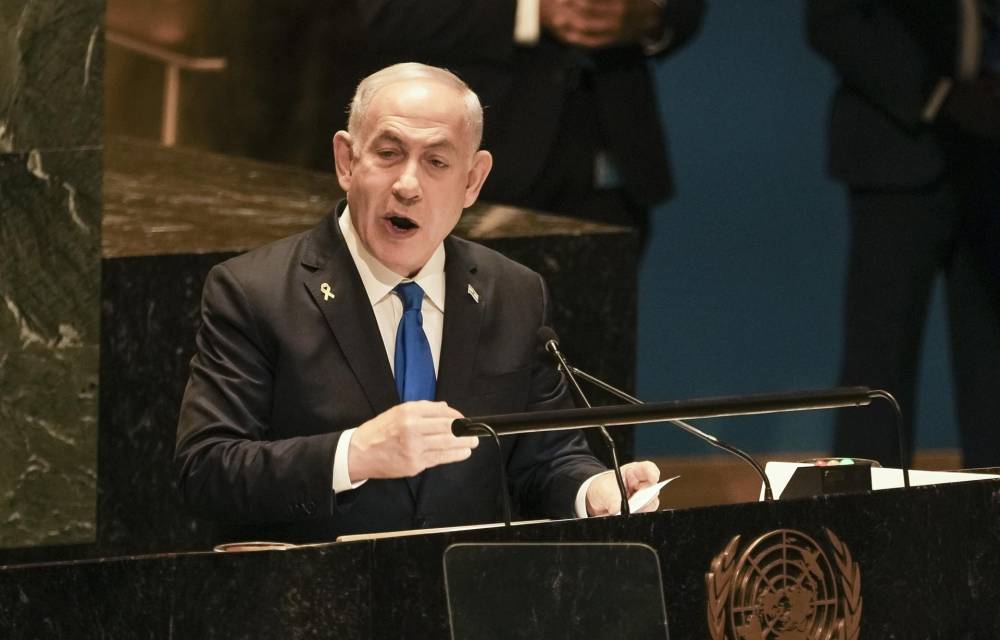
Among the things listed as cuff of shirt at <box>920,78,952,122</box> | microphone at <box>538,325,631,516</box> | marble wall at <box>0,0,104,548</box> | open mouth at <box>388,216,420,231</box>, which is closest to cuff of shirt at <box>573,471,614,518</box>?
microphone at <box>538,325,631,516</box>

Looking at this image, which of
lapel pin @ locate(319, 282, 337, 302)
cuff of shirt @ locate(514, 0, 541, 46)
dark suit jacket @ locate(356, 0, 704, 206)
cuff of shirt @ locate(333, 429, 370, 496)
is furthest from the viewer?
cuff of shirt @ locate(514, 0, 541, 46)

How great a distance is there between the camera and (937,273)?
18.4 ft

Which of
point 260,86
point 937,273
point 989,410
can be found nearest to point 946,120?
point 937,273

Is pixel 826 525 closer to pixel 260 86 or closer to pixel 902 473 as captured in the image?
pixel 902 473

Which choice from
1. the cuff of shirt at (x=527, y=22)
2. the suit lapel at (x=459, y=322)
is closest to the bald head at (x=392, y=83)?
the suit lapel at (x=459, y=322)

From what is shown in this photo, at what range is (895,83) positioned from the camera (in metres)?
5.60

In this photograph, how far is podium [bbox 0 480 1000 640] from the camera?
229cm

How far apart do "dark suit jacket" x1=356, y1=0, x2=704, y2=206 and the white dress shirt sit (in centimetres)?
166

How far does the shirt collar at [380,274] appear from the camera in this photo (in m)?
3.29

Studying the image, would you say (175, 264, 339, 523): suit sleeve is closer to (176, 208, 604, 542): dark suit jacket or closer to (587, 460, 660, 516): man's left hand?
(176, 208, 604, 542): dark suit jacket

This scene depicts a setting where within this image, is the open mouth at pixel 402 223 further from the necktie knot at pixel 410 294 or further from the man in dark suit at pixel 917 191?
the man in dark suit at pixel 917 191

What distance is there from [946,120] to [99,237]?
2.58m

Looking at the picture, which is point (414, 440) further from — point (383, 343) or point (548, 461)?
point (548, 461)

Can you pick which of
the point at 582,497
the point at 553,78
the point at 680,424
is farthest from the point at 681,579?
the point at 553,78
